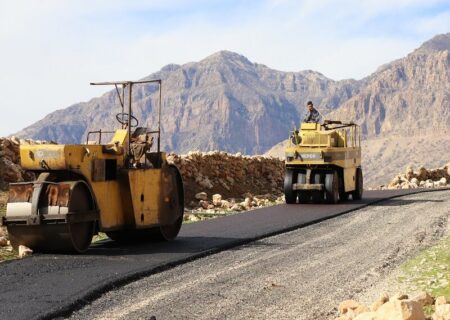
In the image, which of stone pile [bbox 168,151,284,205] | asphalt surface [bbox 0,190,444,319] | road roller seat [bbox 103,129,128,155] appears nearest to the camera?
asphalt surface [bbox 0,190,444,319]

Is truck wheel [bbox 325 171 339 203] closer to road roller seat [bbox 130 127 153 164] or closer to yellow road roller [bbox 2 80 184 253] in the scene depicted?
yellow road roller [bbox 2 80 184 253]

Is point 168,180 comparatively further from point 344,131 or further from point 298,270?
point 344,131

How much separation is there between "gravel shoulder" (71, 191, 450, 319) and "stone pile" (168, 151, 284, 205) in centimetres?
1170

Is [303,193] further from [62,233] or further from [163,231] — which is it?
[62,233]

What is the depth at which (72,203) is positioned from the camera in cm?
1109

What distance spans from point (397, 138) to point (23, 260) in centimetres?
17731

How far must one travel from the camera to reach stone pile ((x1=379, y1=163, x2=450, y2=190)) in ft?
110

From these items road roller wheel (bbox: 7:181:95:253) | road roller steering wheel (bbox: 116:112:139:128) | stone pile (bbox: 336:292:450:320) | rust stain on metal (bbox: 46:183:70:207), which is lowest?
stone pile (bbox: 336:292:450:320)

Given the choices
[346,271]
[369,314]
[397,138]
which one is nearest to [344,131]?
[346,271]

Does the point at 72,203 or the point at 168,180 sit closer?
the point at 72,203

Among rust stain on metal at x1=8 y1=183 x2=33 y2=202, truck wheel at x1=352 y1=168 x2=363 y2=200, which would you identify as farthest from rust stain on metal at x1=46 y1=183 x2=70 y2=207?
truck wheel at x1=352 y1=168 x2=363 y2=200

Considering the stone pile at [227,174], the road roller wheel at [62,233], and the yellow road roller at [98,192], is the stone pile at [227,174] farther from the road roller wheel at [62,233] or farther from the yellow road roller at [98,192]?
the road roller wheel at [62,233]

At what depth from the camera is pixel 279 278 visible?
9.45 metres

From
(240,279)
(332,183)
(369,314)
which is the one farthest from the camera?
(332,183)
